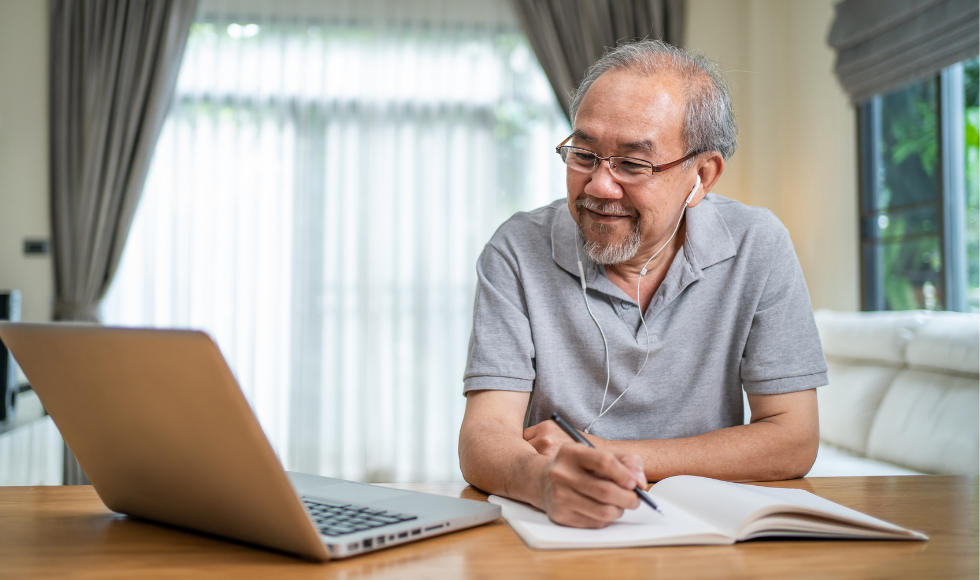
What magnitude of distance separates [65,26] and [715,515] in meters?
4.21

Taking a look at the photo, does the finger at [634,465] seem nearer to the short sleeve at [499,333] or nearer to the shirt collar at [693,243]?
the short sleeve at [499,333]

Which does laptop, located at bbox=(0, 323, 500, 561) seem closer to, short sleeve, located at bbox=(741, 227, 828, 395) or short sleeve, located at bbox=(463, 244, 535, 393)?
short sleeve, located at bbox=(463, 244, 535, 393)

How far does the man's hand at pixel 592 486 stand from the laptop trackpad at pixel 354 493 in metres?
0.19

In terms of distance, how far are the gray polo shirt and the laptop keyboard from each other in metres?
0.53

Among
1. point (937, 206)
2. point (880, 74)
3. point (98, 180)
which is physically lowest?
point (937, 206)

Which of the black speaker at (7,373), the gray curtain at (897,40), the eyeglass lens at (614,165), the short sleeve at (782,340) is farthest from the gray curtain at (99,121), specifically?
the short sleeve at (782,340)

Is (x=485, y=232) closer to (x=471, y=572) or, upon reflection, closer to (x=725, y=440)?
(x=725, y=440)

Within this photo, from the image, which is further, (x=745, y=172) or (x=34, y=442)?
(x=745, y=172)

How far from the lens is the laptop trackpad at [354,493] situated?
2.52 feet

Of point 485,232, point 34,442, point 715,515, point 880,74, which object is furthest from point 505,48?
point 715,515

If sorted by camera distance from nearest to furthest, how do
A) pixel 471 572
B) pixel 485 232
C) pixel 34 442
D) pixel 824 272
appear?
pixel 471 572 → pixel 34 442 → pixel 824 272 → pixel 485 232

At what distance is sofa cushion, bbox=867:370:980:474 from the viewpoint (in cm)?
211

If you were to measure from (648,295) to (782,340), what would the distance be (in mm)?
247

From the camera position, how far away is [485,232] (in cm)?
397
